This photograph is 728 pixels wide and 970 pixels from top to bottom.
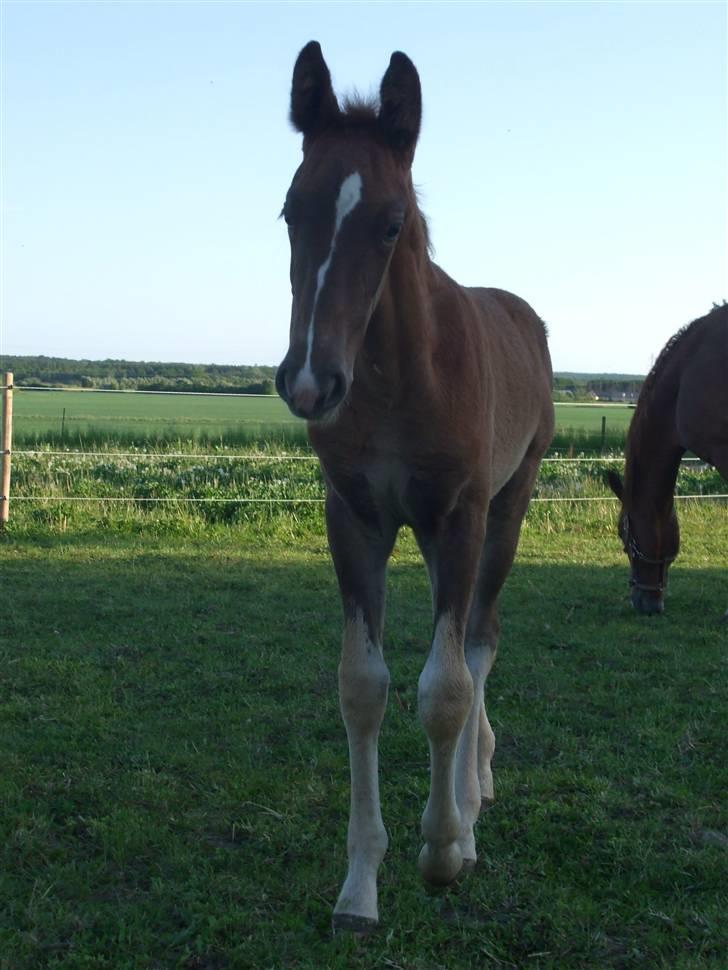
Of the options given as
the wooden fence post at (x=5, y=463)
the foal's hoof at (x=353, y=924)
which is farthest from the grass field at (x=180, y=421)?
the foal's hoof at (x=353, y=924)

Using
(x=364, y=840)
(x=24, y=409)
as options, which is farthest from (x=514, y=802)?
(x=24, y=409)

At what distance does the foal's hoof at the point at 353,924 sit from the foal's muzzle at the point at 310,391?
1571mm

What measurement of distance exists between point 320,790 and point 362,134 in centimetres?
252

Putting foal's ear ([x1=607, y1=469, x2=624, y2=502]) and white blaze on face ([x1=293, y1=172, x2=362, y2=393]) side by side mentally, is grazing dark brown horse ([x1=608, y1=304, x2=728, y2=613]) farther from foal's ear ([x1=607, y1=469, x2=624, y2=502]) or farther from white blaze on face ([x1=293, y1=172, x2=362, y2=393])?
white blaze on face ([x1=293, y1=172, x2=362, y2=393])

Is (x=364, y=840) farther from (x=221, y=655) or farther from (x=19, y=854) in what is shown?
(x=221, y=655)

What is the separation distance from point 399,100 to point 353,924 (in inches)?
96.5

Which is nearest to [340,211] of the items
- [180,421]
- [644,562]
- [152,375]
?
[644,562]

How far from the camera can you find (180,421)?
36.8 meters

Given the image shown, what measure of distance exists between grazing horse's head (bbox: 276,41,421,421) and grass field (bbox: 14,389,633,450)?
15424 mm

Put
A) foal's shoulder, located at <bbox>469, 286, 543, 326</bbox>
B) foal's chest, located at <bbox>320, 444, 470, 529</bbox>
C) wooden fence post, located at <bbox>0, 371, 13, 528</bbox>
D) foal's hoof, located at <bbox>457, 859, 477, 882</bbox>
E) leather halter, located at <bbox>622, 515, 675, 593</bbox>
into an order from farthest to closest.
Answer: wooden fence post, located at <bbox>0, 371, 13, 528</bbox>
leather halter, located at <bbox>622, 515, 675, 593</bbox>
foal's shoulder, located at <bbox>469, 286, 543, 326</bbox>
foal's hoof, located at <bbox>457, 859, 477, 882</bbox>
foal's chest, located at <bbox>320, 444, 470, 529</bbox>

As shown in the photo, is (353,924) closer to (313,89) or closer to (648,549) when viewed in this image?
(313,89)

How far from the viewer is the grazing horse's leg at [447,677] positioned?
10.1 ft

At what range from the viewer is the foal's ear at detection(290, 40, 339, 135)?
2.86 metres

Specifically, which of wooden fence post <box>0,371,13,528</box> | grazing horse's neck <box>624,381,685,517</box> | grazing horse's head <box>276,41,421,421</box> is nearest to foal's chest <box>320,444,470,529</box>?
grazing horse's head <box>276,41,421,421</box>
